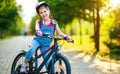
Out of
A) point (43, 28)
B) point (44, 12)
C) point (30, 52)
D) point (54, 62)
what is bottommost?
point (54, 62)

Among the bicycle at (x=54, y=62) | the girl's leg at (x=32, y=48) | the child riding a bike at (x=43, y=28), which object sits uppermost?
the child riding a bike at (x=43, y=28)

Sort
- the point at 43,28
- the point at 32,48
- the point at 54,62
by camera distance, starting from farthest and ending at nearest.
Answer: the point at 43,28
the point at 32,48
the point at 54,62

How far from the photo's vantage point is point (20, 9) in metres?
36.1

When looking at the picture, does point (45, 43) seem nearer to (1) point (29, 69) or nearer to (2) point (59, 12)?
(1) point (29, 69)

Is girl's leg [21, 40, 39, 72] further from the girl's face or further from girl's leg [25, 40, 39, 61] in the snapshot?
the girl's face

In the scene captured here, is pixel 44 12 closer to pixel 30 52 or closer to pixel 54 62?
pixel 30 52

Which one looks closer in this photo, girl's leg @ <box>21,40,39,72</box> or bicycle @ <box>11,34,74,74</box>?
bicycle @ <box>11,34,74,74</box>

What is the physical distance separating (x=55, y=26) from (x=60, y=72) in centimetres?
111

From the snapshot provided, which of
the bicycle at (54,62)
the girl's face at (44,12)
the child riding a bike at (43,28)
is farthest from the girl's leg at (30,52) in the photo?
the girl's face at (44,12)

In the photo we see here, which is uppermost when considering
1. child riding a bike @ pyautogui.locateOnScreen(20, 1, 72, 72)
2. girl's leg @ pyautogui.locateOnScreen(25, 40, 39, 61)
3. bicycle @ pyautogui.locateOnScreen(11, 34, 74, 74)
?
child riding a bike @ pyautogui.locateOnScreen(20, 1, 72, 72)

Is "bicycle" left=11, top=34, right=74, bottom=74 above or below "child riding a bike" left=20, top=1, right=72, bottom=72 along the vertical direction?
below

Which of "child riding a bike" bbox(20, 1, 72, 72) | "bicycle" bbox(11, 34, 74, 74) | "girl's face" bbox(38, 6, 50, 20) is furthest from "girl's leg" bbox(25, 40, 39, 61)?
"girl's face" bbox(38, 6, 50, 20)

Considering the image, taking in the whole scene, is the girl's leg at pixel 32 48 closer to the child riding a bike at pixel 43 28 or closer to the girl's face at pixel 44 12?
the child riding a bike at pixel 43 28

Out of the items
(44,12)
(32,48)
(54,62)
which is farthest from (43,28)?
(54,62)
